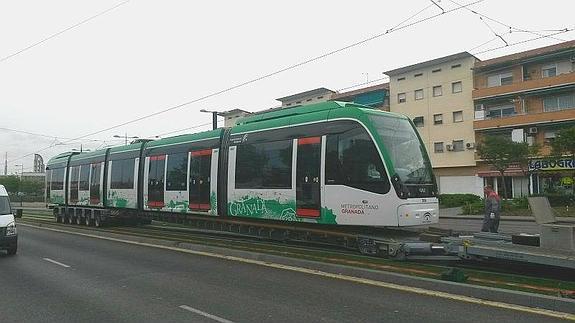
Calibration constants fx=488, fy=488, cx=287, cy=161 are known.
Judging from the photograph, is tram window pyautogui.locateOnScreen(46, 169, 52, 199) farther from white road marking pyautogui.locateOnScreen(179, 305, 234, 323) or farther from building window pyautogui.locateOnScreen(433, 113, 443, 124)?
building window pyautogui.locateOnScreen(433, 113, 443, 124)

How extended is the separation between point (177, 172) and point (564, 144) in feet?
85.6

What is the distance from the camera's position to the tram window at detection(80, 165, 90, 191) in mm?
25327

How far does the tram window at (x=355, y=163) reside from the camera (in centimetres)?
1080

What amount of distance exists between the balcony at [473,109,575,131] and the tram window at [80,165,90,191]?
33508 mm

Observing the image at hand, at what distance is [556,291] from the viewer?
262 inches

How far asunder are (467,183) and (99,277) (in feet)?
135

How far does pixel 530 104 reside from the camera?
41969 millimetres

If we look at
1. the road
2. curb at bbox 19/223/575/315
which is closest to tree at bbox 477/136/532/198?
the road

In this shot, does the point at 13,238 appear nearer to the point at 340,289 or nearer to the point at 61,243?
the point at 61,243

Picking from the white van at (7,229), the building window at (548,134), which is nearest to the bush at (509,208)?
the building window at (548,134)

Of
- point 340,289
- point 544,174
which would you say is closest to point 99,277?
point 340,289

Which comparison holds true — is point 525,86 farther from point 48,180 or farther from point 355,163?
point 48,180

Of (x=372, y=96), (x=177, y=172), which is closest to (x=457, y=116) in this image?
(x=372, y=96)

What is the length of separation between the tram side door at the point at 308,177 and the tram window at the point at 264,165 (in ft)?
1.29
